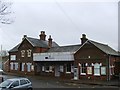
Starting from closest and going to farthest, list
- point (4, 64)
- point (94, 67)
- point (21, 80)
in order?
point (21, 80)
point (94, 67)
point (4, 64)

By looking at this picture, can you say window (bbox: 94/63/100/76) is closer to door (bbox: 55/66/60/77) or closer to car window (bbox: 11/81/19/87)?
door (bbox: 55/66/60/77)

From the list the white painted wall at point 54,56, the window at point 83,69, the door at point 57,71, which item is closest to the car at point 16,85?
the window at point 83,69

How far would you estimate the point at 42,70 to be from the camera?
54.0m

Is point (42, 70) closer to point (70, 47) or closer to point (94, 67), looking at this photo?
point (70, 47)

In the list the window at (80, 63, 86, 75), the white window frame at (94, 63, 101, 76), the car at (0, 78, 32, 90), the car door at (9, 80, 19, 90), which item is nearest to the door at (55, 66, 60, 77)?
the window at (80, 63, 86, 75)

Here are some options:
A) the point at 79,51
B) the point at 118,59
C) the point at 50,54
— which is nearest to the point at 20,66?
the point at 50,54

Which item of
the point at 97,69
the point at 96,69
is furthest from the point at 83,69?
the point at 97,69

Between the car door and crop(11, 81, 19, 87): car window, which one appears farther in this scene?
crop(11, 81, 19, 87): car window

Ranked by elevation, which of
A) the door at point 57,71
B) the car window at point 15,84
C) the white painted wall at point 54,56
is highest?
the white painted wall at point 54,56

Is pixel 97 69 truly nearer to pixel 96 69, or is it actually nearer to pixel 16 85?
pixel 96 69

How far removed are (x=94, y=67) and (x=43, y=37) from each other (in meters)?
19.8

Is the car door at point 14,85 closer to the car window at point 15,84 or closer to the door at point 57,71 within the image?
the car window at point 15,84

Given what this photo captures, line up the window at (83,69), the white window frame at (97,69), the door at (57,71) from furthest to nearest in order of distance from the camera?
the door at (57,71) → the window at (83,69) → the white window frame at (97,69)

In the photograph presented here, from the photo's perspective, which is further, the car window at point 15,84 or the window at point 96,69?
the window at point 96,69
